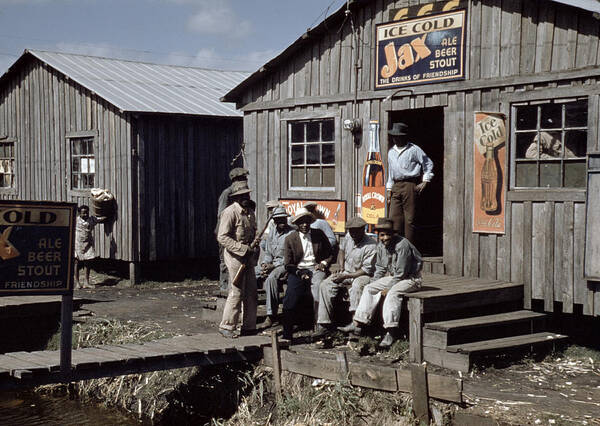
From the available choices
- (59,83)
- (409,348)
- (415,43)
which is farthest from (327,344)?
(59,83)

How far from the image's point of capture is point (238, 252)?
10.6 m

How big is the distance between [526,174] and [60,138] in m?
12.3

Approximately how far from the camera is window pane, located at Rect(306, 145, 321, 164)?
13.4 meters

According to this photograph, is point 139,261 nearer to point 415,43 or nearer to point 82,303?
point 82,303

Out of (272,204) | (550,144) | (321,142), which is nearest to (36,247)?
(272,204)

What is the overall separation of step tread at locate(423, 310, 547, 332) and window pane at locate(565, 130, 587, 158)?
2153 mm

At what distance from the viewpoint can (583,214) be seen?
32.8 ft

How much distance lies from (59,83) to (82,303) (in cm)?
676

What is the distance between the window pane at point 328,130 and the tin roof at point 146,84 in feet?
17.4

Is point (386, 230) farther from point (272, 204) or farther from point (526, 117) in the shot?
point (272, 204)

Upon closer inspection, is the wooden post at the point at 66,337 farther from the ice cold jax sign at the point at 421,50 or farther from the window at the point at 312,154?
the ice cold jax sign at the point at 421,50

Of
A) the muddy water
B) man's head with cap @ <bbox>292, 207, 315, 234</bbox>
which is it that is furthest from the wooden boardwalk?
man's head with cap @ <bbox>292, 207, 315, 234</bbox>

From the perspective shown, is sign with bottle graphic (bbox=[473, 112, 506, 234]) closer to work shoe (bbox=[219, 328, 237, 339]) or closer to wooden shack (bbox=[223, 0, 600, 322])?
wooden shack (bbox=[223, 0, 600, 322])

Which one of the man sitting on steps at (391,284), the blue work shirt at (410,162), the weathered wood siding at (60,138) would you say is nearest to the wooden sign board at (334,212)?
the blue work shirt at (410,162)
